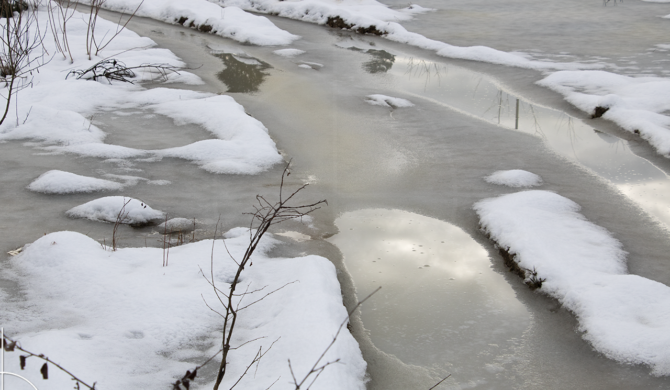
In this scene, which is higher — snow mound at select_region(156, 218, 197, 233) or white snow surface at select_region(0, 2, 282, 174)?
white snow surface at select_region(0, 2, 282, 174)

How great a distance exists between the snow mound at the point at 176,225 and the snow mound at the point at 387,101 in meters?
4.13

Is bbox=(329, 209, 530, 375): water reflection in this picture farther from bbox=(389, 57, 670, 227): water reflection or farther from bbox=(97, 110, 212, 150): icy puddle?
bbox=(97, 110, 212, 150): icy puddle

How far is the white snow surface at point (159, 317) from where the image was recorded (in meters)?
2.48

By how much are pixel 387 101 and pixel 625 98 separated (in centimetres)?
328

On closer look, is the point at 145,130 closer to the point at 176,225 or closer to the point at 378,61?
the point at 176,225

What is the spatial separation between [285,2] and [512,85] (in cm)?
964

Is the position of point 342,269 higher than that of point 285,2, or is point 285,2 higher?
point 285,2

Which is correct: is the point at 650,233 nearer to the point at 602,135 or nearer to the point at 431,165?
the point at 431,165

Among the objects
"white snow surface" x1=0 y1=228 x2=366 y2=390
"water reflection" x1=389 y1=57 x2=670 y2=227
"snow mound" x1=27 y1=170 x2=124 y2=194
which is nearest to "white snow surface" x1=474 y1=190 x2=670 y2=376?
"water reflection" x1=389 y1=57 x2=670 y2=227

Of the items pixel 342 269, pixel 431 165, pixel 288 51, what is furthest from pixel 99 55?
pixel 342 269

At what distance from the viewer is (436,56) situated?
10.9 m

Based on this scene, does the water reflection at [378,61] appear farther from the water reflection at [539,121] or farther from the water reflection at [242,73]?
the water reflection at [242,73]

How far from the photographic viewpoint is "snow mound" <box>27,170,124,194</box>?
476 cm

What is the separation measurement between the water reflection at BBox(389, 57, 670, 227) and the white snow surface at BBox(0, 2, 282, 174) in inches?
122
